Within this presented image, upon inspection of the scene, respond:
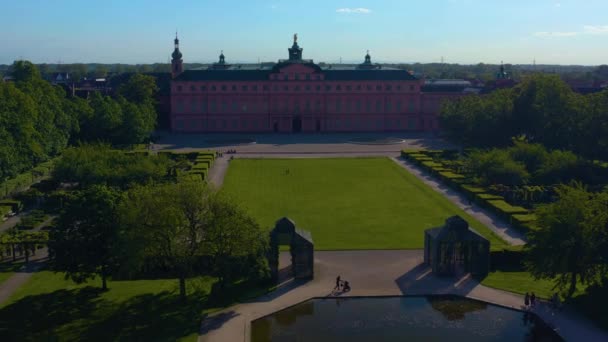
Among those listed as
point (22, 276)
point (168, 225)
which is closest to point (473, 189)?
point (168, 225)

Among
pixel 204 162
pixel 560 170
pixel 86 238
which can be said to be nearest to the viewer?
pixel 86 238

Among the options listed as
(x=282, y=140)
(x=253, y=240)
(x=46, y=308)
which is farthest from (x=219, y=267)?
(x=282, y=140)

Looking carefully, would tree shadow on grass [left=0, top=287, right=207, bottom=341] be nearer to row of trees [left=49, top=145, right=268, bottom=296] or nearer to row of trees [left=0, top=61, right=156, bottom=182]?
row of trees [left=49, top=145, right=268, bottom=296]

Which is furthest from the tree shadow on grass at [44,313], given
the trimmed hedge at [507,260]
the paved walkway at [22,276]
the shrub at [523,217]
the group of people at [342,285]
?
the shrub at [523,217]

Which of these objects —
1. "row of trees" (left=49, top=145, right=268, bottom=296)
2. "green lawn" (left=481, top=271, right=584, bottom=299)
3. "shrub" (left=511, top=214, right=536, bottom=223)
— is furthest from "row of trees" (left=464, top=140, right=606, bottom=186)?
"row of trees" (left=49, top=145, right=268, bottom=296)

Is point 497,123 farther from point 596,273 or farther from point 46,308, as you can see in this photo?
point 46,308

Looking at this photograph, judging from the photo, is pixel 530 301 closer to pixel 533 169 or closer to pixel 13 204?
pixel 533 169

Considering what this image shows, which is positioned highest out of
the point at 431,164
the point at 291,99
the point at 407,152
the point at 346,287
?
the point at 291,99

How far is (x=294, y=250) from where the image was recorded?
113 feet

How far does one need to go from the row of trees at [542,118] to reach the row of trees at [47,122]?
141 feet

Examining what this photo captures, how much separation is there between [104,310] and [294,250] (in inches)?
409

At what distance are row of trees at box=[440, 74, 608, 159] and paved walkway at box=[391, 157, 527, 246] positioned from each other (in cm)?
1310

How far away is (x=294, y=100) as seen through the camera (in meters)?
105

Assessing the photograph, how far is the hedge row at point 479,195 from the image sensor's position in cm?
4472
